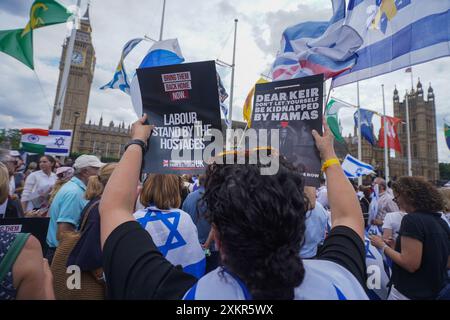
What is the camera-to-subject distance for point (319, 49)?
4023mm

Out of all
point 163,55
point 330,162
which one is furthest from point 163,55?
point 330,162

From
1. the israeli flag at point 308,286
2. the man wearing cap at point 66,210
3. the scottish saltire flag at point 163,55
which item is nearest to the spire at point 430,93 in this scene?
the scottish saltire flag at point 163,55

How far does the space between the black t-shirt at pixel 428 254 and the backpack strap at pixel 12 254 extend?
123 inches

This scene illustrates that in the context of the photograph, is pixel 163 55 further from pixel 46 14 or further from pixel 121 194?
pixel 46 14

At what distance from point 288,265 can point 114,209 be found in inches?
31.4

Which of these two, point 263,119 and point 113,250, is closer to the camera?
point 113,250

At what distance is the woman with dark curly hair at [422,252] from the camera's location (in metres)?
2.56

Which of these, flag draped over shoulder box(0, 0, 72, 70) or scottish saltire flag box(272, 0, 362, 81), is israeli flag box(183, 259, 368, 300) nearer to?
scottish saltire flag box(272, 0, 362, 81)

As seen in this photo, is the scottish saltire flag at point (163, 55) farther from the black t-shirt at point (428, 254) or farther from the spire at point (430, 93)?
the spire at point (430, 93)

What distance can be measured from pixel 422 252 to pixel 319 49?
9.73 ft

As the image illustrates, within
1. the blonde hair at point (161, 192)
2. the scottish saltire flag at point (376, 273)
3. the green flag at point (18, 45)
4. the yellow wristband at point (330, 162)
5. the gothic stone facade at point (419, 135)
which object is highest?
the gothic stone facade at point (419, 135)
